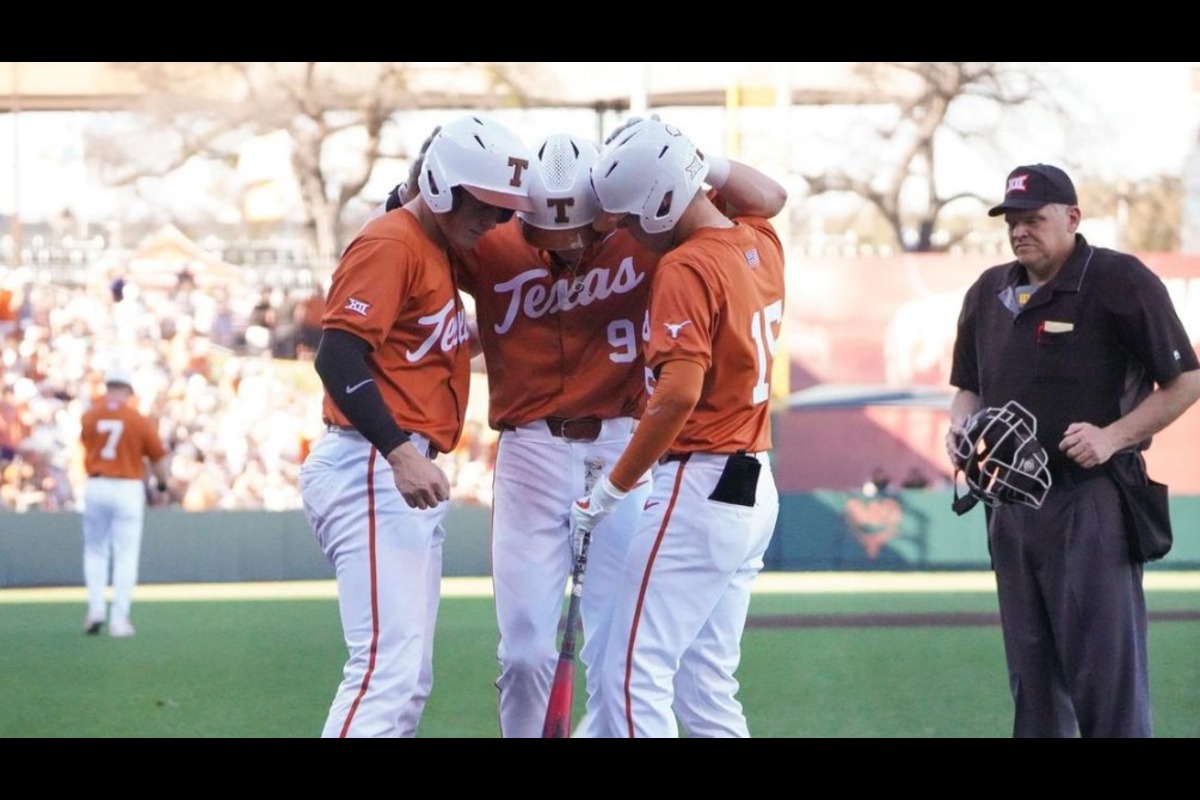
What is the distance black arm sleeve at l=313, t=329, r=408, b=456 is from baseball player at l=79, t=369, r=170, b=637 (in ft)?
22.8

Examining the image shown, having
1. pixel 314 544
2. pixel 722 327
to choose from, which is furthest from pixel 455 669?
pixel 314 544

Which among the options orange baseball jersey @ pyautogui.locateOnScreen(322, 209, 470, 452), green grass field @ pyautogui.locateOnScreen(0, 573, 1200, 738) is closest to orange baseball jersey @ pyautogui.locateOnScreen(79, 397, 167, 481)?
green grass field @ pyautogui.locateOnScreen(0, 573, 1200, 738)

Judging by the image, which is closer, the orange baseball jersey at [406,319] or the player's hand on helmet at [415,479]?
the player's hand on helmet at [415,479]

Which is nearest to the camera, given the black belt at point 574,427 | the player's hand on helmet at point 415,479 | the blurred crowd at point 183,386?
the player's hand on helmet at point 415,479

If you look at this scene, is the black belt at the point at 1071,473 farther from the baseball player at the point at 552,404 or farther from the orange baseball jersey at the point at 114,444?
the orange baseball jersey at the point at 114,444

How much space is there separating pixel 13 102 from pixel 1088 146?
42.0 feet

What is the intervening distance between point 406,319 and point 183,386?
46.0 ft

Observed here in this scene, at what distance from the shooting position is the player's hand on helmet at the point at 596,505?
14.0ft

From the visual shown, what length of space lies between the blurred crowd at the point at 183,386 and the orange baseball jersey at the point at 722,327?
12826 millimetres

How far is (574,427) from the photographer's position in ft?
15.6

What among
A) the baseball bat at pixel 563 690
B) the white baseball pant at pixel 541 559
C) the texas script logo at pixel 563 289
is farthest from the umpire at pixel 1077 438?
the baseball bat at pixel 563 690

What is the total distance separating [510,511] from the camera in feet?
15.6

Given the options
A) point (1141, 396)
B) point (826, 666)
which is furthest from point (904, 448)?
point (1141, 396)

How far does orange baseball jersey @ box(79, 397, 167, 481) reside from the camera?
427 inches
